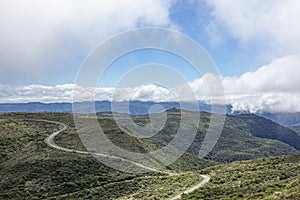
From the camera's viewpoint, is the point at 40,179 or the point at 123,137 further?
the point at 123,137

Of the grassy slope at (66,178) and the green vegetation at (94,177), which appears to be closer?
the green vegetation at (94,177)

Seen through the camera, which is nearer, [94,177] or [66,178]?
[66,178]

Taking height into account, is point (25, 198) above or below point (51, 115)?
below

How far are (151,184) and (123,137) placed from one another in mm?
54775

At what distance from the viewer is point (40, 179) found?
2398 inches

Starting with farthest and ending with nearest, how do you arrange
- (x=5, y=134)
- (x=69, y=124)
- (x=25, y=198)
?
1. (x=69, y=124)
2. (x=5, y=134)
3. (x=25, y=198)

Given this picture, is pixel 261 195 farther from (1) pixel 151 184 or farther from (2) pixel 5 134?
(2) pixel 5 134

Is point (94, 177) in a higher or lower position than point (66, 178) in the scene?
higher

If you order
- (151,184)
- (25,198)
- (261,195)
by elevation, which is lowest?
(25,198)

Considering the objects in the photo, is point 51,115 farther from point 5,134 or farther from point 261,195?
point 261,195

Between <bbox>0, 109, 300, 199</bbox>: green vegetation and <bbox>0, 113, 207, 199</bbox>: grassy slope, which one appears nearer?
<bbox>0, 109, 300, 199</bbox>: green vegetation

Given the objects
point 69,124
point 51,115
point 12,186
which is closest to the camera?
point 12,186

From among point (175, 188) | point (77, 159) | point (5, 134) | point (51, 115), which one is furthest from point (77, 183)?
point (51, 115)

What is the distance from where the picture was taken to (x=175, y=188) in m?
43.7
